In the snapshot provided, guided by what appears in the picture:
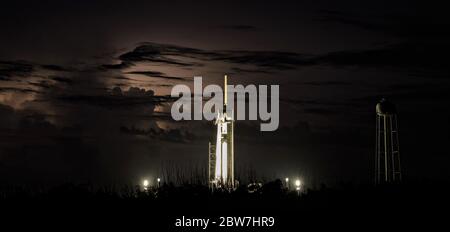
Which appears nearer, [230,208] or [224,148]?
[230,208]

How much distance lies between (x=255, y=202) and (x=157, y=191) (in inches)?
186

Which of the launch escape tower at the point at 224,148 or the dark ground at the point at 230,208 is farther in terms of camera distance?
the launch escape tower at the point at 224,148

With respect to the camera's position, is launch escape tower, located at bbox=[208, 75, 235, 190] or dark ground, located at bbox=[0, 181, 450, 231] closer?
dark ground, located at bbox=[0, 181, 450, 231]

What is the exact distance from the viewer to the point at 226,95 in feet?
208
